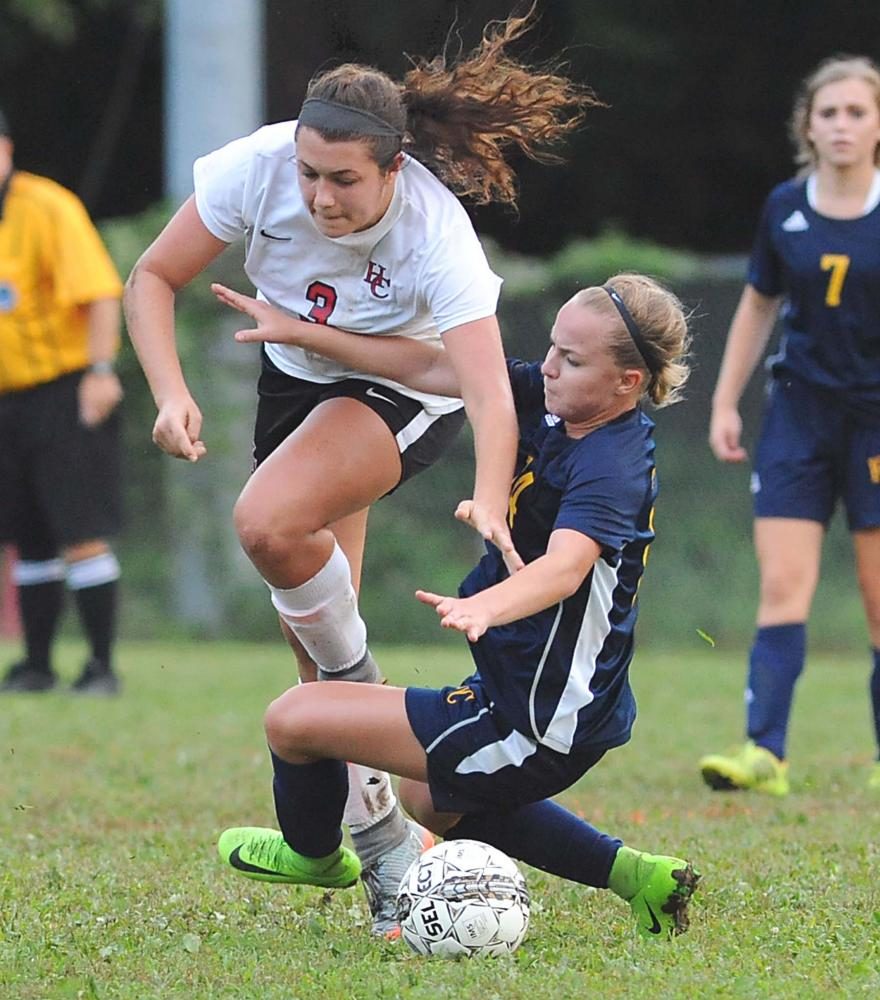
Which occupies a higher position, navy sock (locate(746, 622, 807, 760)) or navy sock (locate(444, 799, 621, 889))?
navy sock (locate(444, 799, 621, 889))

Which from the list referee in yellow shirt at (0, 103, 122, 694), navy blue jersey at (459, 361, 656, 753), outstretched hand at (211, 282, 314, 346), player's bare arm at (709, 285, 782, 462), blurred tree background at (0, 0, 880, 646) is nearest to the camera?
navy blue jersey at (459, 361, 656, 753)

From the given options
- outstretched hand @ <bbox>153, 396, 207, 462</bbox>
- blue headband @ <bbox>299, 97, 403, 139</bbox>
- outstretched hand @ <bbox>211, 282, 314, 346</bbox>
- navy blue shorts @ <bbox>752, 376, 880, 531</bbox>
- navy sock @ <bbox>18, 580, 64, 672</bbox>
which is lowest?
navy sock @ <bbox>18, 580, 64, 672</bbox>

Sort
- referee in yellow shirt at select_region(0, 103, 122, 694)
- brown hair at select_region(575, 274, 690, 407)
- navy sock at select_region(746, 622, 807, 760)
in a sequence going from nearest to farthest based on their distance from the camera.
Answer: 1. brown hair at select_region(575, 274, 690, 407)
2. navy sock at select_region(746, 622, 807, 760)
3. referee in yellow shirt at select_region(0, 103, 122, 694)

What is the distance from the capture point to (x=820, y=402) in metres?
6.13

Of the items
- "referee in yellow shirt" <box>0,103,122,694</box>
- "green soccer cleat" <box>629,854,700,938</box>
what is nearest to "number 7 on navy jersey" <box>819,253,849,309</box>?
"green soccer cleat" <box>629,854,700,938</box>

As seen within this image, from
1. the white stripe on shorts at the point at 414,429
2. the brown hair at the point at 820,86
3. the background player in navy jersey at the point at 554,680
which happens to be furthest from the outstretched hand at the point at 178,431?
the brown hair at the point at 820,86

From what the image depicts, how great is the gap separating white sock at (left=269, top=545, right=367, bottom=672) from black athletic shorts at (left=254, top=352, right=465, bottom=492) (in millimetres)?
311

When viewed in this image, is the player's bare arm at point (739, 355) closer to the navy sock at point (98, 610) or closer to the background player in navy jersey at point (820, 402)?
the background player in navy jersey at point (820, 402)

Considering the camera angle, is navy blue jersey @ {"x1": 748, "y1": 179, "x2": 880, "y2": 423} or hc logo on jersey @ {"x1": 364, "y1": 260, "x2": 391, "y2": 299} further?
navy blue jersey @ {"x1": 748, "y1": 179, "x2": 880, "y2": 423}

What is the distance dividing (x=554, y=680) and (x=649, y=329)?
0.75 m

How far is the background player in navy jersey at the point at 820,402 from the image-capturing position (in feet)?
19.9

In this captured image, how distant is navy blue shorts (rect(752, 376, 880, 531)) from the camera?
607 centimetres

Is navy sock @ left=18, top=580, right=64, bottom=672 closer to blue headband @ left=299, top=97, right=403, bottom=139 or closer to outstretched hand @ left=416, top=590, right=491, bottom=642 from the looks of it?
blue headband @ left=299, top=97, right=403, bottom=139

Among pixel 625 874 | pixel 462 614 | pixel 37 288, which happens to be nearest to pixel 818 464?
pixel 625 874
